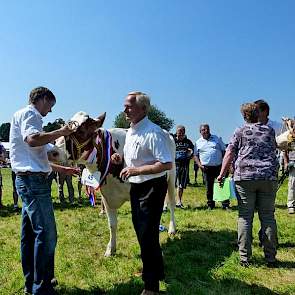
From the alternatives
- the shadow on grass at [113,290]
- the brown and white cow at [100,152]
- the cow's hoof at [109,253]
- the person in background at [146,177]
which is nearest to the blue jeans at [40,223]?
the shadow on grass at [113,290]

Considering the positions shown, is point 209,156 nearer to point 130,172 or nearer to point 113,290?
point 113,290

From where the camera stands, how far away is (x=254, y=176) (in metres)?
5.89

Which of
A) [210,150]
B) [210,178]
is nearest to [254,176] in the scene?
[210,150]

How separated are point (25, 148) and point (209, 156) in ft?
24.9

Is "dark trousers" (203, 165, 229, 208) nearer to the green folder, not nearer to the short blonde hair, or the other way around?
the green folder

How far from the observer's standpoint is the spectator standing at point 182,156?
12.0 metres

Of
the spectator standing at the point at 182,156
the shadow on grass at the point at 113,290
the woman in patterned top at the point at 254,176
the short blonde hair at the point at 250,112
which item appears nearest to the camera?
the shadow on grass at the point at 113,290

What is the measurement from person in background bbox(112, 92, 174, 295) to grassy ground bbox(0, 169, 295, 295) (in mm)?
548

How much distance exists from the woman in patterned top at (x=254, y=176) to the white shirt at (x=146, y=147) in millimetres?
1663

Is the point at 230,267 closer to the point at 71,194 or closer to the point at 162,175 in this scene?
the point at 162,175

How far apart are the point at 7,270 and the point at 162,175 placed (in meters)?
2.92

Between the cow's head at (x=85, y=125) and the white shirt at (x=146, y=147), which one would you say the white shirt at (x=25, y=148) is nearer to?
the white shirt at (x=146, y=147)

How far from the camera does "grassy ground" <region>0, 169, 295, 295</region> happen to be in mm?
5340

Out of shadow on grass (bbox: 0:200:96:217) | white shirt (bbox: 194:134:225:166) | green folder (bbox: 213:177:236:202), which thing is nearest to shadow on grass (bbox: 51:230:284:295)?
green folder (bbox: 213:177:236:202)
